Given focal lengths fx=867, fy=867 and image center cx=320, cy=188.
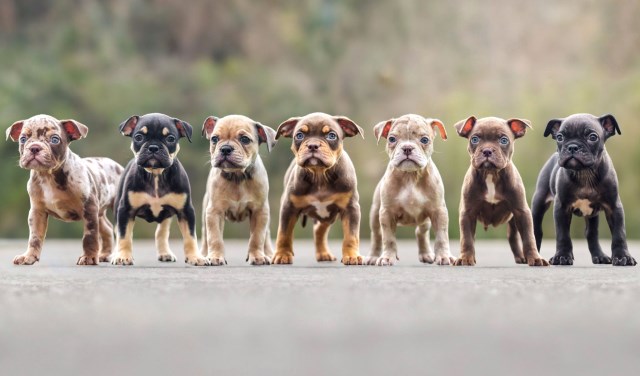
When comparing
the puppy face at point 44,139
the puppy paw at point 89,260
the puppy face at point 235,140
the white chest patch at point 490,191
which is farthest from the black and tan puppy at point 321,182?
the puppy face at point 44,139

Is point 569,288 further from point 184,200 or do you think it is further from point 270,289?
point 184,200

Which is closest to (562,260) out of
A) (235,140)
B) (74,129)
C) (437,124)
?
(437,124)

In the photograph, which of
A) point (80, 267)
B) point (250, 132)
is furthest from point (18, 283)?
point (250, 132)

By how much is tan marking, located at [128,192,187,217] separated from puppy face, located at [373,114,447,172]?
1.31 m

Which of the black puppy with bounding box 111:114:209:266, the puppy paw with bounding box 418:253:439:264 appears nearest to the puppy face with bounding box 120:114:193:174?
the black puppy with bounding box 111:114:209:266

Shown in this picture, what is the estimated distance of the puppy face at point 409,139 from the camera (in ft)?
17.4

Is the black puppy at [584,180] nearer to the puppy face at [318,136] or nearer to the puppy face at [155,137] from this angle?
the puppy face at [318,136]

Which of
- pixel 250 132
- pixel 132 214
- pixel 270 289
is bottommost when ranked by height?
pixel 270 289

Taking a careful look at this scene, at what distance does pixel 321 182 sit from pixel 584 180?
1.63 metres

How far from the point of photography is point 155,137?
5316 mm

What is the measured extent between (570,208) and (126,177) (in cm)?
281

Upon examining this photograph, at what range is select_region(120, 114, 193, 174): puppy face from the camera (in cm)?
524

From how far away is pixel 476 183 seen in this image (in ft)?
17.7

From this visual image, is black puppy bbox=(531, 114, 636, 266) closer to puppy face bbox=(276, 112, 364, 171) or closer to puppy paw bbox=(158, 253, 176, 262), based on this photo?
puppy face bbox=(276, 112, 364, 171)
